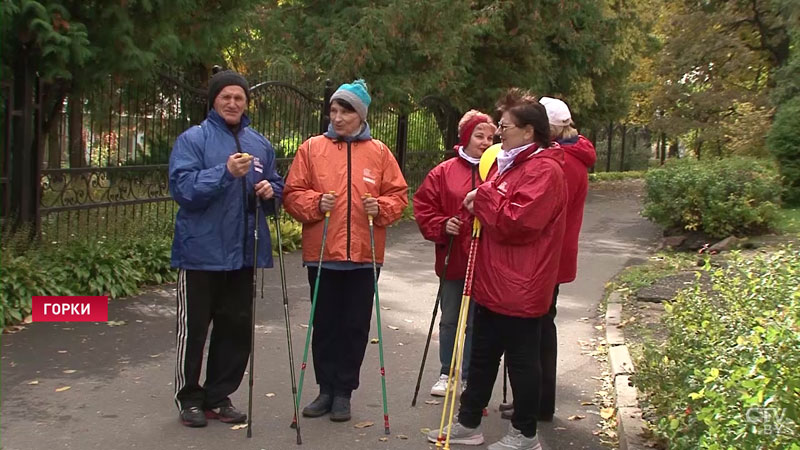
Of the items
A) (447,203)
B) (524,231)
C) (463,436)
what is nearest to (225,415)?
(463,436)

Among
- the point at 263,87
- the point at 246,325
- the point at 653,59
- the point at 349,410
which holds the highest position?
the point at 653,59

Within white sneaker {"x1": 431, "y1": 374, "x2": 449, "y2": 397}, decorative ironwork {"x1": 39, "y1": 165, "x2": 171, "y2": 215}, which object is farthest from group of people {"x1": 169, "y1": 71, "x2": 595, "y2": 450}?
decorative ironwork {"x1": 39, "y1": 165, "x2": 171, "y2": 215}

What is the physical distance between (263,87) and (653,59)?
74.5 ft

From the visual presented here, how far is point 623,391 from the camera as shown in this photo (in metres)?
6.20

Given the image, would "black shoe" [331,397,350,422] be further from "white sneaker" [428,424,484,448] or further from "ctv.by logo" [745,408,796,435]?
"ctv.by logo" [745,408,796,435]

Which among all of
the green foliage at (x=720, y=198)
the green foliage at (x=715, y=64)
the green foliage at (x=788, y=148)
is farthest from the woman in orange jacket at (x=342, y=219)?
the green foliage at (x=715, y=64)

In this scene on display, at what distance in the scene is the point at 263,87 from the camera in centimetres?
1248

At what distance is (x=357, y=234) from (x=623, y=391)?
7.21 ft

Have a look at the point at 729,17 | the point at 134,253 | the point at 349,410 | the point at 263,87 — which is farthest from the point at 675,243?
the point at 729,17

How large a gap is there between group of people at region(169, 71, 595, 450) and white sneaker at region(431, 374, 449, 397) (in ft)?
1.15

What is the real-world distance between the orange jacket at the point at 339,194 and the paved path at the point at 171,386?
1.06m

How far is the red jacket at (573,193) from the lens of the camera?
18.4 feet

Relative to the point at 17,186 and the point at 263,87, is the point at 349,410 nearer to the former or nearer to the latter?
the point at 17,186

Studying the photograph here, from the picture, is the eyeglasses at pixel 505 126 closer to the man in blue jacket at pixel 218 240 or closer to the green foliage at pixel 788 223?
the man in blue jacket at pixel 218 240
